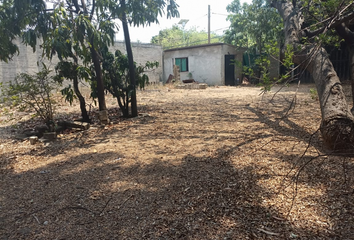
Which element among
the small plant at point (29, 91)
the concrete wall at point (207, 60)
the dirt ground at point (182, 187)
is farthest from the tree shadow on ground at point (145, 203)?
the concrete wall at point (207, 60)

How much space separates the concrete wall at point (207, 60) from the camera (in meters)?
17.5

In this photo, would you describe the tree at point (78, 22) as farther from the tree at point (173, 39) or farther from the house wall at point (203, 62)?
the tree at point (173, 39)

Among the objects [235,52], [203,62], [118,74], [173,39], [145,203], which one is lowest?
[145,203]

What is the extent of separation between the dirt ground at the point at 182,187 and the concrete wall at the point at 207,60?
13.0 m

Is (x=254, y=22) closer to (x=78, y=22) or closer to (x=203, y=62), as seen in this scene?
(x=203, y=62)

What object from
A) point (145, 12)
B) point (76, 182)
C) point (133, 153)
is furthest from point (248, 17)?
point (76, 182)

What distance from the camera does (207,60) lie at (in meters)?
18.1

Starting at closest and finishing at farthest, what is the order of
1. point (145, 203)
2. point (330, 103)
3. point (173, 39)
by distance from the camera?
point (145, 203), point (330, 103), point (173, 39)

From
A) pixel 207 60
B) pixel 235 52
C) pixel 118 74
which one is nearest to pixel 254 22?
pixel 235 52

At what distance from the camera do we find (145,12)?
5703 millimetres

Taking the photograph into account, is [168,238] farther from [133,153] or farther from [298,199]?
[133,153]

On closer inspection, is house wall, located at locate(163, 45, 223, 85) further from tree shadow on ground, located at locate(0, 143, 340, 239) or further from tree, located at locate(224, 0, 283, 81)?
tree shadow on ground, located at locate(0, 143, 340, 239)

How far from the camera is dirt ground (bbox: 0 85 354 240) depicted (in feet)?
7.30

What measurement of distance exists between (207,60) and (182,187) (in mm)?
16059
